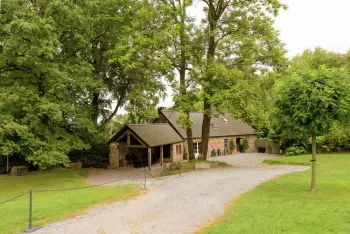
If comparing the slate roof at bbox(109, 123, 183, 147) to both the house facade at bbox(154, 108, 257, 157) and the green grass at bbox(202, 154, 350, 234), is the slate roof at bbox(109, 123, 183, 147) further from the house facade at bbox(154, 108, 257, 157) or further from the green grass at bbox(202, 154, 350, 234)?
the green grass at bbox(202, 154, 350, 234)

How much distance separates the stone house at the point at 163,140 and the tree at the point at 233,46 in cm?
474

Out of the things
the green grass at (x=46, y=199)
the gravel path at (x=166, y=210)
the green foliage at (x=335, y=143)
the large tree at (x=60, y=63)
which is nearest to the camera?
the gravel path at (x=166, y=210)

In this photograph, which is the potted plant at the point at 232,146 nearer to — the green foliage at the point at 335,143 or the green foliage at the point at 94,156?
the green foliage at the point at 335,143

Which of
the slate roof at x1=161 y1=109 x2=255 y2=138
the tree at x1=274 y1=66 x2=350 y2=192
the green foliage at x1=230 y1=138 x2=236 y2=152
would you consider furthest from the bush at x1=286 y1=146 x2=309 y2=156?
the tree at x1=274 y1=66 x2=350 y2=192

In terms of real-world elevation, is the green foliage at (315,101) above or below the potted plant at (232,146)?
above

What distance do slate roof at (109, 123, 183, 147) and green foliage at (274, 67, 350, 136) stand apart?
14.2m

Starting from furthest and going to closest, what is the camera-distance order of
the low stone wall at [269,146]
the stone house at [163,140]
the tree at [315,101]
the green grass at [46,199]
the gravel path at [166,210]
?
the low stone wall at [269,146], the stone house at [163,140], the tree at [315,101], the green grass at [46,199], the gravel path at [166,210]

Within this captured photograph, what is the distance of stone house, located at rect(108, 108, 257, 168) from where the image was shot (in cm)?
2612

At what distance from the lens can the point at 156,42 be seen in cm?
2078

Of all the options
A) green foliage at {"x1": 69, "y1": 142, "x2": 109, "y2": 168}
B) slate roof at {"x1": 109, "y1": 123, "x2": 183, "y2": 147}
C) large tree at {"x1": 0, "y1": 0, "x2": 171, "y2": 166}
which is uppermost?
large tree at {"x1": 0, "y1": 0, "x2": 171, "y2": 166}

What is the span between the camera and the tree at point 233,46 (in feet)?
68.9

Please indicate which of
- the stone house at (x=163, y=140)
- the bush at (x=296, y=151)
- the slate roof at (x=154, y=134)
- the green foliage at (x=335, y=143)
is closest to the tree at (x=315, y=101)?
the stone house at (x=163, y=140)

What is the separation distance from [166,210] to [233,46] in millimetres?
16366

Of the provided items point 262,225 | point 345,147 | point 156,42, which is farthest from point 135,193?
point 345,147
